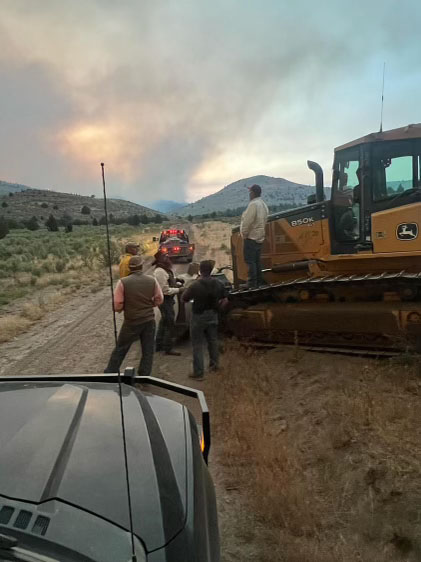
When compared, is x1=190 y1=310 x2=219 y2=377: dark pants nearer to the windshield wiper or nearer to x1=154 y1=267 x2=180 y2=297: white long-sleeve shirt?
x1=154 y1=267 x2=180 y2=297: white long-sleeve shirt

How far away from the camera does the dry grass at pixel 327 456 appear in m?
3.46

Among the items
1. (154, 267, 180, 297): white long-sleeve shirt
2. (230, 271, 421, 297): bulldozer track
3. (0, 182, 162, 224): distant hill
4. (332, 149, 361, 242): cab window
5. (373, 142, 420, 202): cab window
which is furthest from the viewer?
(0, 182, 162, 224): distant hill

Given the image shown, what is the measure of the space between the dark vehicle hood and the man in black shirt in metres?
4.49

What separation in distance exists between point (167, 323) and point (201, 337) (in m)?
1.56

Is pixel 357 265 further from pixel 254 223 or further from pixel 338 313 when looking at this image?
pixel 254 223

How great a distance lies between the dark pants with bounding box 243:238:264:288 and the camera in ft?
27.5

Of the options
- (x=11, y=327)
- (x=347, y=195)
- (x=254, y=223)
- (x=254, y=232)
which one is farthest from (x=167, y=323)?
(x=11, y=327)

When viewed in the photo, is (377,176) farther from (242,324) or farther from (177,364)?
(177,364)

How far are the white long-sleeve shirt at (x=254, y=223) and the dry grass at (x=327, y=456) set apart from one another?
2591mm

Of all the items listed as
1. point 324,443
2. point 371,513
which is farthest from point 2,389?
point 324,443

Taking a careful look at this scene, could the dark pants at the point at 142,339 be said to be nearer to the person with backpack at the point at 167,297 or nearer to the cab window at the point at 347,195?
the person with backpack at the point at 167,297

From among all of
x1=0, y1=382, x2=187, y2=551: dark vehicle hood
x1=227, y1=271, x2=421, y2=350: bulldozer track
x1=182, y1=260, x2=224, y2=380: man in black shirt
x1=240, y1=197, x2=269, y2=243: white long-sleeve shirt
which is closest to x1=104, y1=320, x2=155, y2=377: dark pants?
x1=182, y1=260, x2=224, y2=380: man in black shirt

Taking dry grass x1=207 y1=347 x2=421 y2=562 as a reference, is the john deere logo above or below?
above

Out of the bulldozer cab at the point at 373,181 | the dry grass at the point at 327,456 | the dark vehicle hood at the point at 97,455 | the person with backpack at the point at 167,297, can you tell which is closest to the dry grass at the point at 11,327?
the person with backpack at the point at 167,297
